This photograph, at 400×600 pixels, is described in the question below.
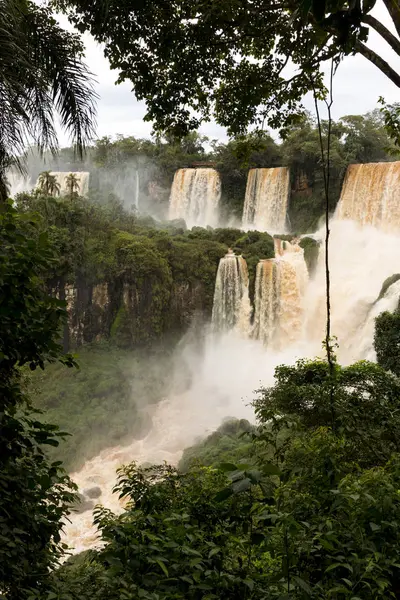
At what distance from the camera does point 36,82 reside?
364 cm

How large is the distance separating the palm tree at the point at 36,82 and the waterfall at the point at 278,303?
49.2 feet

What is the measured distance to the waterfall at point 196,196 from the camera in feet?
90.4

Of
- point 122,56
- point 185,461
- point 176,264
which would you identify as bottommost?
point 185,461

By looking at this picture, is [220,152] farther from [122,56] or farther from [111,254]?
[122,56]

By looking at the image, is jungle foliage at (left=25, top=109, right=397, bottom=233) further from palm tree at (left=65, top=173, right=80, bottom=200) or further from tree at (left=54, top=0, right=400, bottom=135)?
tree at (left=54, top=0, right=400, bottom=135)

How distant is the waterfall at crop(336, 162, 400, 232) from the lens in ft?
62.5

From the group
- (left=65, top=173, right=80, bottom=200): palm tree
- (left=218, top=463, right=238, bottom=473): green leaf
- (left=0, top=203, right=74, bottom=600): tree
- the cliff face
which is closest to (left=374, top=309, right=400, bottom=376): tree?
(left=0, top=203, right=74, bottom=600): tree

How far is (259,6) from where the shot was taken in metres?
4.79

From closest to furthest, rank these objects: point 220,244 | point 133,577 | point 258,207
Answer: point 133,577, point 220,244, point 258,207

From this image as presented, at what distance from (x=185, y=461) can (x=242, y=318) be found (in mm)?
7732

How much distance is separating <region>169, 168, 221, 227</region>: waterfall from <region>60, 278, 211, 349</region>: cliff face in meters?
8.69

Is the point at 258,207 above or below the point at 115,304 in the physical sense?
above

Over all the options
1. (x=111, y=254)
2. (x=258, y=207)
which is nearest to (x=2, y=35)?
(x=111, y=254)

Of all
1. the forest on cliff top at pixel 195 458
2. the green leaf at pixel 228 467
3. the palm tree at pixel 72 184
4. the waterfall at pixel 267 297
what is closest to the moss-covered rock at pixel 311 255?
the waterfall at pixel 267 297
